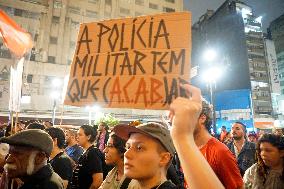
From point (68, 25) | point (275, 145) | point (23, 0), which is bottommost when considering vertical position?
point (275, 145)

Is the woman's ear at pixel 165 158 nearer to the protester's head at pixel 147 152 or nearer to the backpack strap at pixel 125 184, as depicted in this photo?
the protester's head at pixel 147 152

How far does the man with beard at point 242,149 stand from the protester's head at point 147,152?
3.51 m

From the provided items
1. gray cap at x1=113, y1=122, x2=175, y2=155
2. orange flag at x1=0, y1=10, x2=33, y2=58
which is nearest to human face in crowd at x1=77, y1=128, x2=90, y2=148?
orange flag at x1=0, y1=10, x2=33, y2=58

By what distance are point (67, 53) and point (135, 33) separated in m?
40.8

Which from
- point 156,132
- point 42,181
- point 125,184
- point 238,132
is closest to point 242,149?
point 238,132

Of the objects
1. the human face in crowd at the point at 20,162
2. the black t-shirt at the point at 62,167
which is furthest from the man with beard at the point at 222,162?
the black t-shirt at the point at 62,167

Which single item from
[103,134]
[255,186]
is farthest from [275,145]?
[103,134]

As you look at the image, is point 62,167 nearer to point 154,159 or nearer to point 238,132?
point 154,159

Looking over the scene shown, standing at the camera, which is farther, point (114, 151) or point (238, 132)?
point (238, 132)

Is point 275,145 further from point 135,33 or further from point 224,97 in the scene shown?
point 224,97

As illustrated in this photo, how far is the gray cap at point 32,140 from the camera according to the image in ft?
10.4

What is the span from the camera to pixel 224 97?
46344 millimetres

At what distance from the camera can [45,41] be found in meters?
40.6

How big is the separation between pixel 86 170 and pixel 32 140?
6.30 feet
